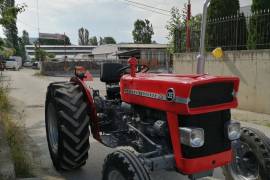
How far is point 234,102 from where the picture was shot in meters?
4.08

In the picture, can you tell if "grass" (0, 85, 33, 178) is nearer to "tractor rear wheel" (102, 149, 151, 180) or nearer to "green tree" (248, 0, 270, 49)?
"tractor rear wheel" (102, 149, 151, 180)

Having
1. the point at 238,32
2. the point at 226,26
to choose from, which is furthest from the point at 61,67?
the point at 238,32

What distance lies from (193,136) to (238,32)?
924 centimetres

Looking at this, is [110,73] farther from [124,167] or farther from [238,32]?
[238,32]

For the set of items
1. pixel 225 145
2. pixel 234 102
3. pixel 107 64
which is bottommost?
pixel 225 145

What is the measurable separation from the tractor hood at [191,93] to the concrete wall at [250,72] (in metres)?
7.24

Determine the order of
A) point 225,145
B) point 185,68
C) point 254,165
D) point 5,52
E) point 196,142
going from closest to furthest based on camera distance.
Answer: point 196,142 → point 225,145 → point 254,165 → point 5,52 → point 185,68

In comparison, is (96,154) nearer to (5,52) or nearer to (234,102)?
(234,102)

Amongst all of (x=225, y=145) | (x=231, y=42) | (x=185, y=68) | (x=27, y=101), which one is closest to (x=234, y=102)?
(x=225, y=145)

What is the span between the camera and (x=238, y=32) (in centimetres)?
1233

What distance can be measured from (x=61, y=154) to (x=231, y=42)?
8.57m

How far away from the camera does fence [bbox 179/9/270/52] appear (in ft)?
37.7

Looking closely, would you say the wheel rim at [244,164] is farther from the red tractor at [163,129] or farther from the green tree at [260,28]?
the green tree at [260,28]

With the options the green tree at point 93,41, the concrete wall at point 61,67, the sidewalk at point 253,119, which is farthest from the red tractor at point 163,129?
the green tree at point 93,41
